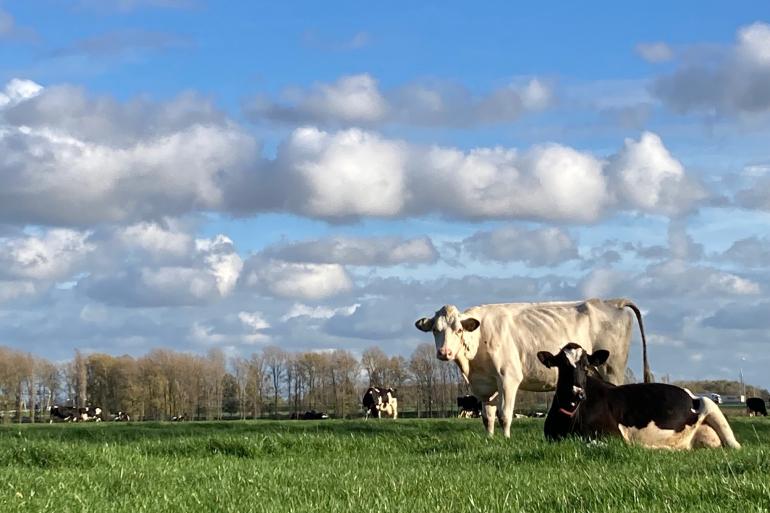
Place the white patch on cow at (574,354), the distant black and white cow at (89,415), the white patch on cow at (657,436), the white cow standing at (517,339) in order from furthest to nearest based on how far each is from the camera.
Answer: the distant black and white cow at (89,415), the white cow standing at (517,339), the white patch on cow at (574,354), the white patch on cow at (657,436)

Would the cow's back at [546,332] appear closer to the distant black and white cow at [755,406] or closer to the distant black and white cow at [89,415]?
the distant black and white cow at [755,406]

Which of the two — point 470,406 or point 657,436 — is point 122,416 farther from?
point 657,436

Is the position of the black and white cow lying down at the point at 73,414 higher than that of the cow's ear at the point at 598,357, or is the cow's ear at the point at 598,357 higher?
the cow's ear at the point at 598,357

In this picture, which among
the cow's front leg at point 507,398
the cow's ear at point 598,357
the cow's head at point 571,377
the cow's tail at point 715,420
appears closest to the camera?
the cow's tail at point 715,420

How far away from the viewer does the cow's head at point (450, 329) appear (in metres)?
19.2

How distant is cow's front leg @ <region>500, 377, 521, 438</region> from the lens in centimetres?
1858

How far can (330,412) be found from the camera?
109 meters

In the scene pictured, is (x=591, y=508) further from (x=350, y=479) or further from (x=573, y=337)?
(x=573, y=337)

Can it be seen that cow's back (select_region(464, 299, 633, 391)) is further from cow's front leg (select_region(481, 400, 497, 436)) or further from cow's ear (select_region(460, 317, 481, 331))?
cow's front leg (select_region(481, 400, 497, 436))

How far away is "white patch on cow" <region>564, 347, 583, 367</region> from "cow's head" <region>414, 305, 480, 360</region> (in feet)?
16.8

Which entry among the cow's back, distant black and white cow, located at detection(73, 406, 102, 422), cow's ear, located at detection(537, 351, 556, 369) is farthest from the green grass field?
distant black and white cow, located at detection(73, 406, 102, 422)

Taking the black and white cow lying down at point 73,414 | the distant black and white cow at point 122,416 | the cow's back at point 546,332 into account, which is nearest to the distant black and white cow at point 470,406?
the black and white cow lying down at point 73,414

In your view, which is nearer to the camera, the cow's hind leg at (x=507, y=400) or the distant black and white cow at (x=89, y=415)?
the cow's hind leg at (x=507, y=400)

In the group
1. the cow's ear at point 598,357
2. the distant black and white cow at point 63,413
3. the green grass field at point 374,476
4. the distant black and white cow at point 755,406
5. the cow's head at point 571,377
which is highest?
the cow's ear at point 598,357
